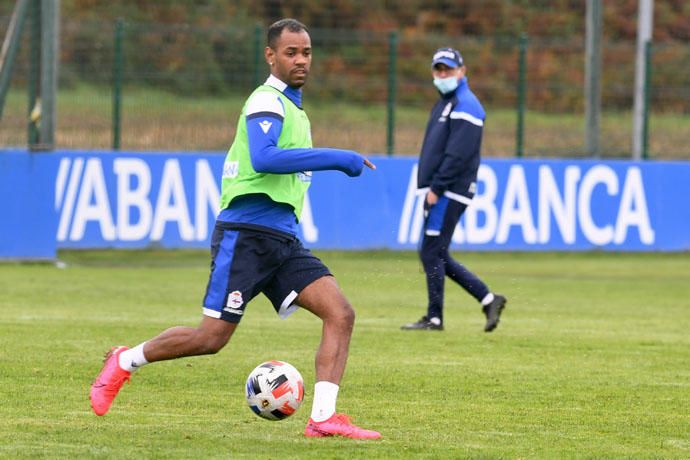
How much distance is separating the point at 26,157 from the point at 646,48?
979cm

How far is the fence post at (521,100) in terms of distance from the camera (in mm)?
22844

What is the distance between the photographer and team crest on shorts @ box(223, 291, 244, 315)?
7.54 metres

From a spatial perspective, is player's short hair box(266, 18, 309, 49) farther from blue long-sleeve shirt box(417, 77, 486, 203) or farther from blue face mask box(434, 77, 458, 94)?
blue face mask box(434, 77, 458, 94)

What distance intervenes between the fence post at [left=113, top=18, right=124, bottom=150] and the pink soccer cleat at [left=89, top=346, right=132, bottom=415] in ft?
42.8

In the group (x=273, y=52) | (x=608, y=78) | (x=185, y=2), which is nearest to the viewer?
(x=273, y=52)

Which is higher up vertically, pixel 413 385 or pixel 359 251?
pixel 413 385

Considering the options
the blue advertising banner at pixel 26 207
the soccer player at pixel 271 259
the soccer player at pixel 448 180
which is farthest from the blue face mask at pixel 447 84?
the blue advertising banner at pixel 26 207

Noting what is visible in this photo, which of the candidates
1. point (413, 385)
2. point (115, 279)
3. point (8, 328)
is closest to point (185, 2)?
point (115, 279)

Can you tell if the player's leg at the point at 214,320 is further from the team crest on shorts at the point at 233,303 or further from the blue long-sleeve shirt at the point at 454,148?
the blue long-sleeve shirt at the point at 454,148

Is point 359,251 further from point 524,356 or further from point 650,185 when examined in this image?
point 524,356

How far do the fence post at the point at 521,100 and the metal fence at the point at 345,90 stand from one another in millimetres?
21

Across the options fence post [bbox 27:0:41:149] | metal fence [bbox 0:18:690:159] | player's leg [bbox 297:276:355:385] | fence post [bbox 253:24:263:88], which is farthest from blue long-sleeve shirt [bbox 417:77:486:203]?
fence post [bbox 253:24:263:88]

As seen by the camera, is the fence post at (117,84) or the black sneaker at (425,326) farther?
the fence post at (117,84)

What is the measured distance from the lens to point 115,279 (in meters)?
17.0
